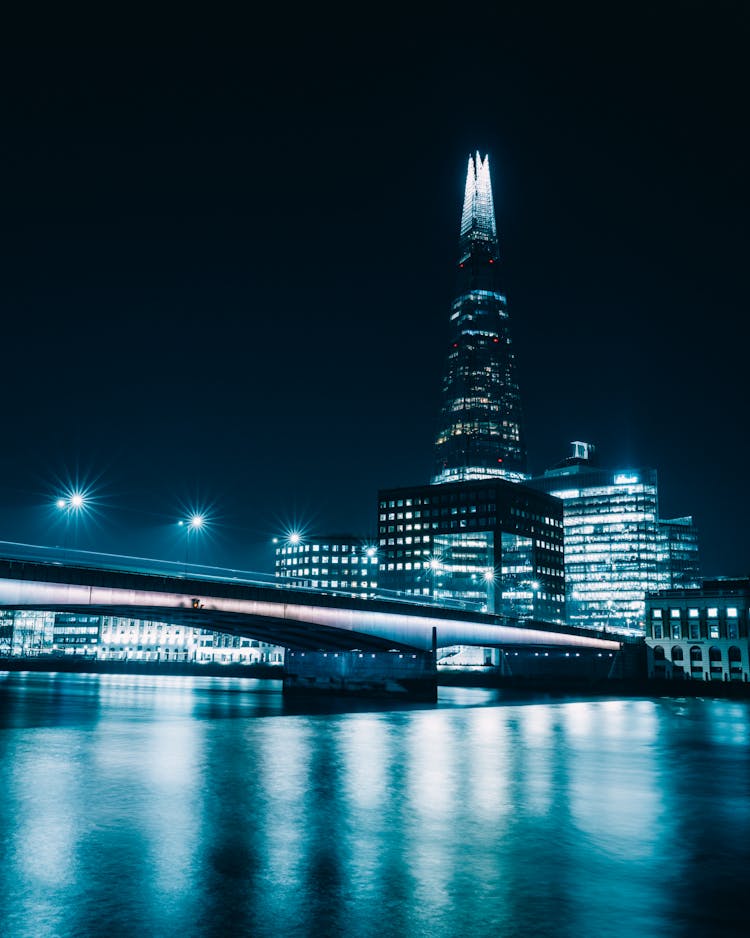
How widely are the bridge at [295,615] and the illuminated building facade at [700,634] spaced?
40.7 metres

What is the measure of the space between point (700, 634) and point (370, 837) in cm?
14064

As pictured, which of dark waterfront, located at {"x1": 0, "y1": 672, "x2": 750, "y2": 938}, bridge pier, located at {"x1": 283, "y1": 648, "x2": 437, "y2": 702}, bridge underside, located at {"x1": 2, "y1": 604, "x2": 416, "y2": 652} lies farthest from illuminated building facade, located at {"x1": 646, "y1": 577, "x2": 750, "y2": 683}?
dark waterfront, located at {"x1": 0, "y1": 672, "x2": 750, "y2": 938}

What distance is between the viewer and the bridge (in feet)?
202

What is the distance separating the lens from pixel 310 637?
91.3 m

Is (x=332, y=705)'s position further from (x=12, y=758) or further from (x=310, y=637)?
(x=12, y=758)

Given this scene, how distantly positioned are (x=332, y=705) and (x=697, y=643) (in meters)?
92.0

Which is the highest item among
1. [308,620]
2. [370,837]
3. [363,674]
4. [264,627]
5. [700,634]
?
[308,620]

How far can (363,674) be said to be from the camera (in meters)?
93.7

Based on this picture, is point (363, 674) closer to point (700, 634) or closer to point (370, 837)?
point (370, 837)

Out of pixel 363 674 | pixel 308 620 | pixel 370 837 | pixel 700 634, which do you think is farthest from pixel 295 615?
pixel 700 634

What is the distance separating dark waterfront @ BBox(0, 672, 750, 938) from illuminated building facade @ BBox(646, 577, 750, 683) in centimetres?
10755

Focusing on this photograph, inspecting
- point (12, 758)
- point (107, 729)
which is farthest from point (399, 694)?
Answer: point (12, 758)

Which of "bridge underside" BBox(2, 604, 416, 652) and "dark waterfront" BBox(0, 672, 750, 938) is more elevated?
"bridge underside" BBox(2, 604, 416, 652)

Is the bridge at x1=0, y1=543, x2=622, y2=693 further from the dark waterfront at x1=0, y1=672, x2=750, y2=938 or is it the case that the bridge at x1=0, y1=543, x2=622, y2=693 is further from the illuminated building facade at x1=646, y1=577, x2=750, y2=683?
the illuminated building facade at x1=646, y1=577, x2=750, y2=683
